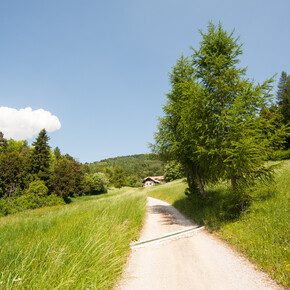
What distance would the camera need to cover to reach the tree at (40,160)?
3997 cm

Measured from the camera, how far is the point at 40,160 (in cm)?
4050

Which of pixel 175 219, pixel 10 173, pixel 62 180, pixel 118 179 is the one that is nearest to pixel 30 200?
pixel 62 180

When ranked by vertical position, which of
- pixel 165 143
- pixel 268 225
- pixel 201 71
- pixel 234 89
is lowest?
pixel 268 225

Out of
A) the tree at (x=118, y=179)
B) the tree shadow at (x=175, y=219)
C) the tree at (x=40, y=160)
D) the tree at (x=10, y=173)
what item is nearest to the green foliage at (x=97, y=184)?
the tree at (x=40, y=160)

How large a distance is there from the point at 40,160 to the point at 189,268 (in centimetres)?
4606

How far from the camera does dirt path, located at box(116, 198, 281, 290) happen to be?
3670mm

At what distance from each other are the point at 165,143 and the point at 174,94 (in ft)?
14.8

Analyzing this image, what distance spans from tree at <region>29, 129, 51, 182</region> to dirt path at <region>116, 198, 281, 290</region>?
142ft

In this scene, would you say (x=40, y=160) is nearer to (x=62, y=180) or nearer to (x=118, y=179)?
(x=62, y=180)

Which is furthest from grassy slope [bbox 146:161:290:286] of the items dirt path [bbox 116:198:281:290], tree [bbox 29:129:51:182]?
tree [bbox 29:129:51:182]

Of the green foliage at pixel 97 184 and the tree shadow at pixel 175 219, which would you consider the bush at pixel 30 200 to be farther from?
the tree shadow at pixel 175 219

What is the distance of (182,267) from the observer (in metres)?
4.48

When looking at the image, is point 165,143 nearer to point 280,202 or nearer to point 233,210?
point 233,210

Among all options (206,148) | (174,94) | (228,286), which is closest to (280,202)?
(206,148)
